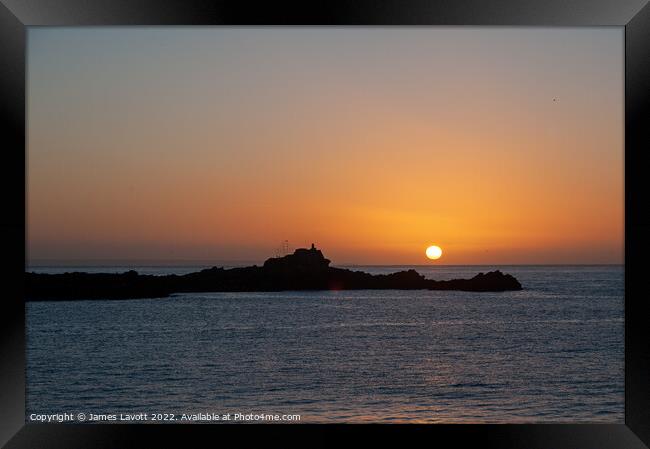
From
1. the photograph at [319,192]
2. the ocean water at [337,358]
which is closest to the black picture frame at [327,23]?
the ocean water at [337,358]

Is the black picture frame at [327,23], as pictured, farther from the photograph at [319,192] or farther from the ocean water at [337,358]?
the photograph at [319,192]

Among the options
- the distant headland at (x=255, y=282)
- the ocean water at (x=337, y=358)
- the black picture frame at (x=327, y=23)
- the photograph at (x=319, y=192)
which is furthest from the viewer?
the distant headland at (x=255, y=282)

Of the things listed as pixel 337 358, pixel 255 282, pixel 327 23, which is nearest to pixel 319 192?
pixel 255 282

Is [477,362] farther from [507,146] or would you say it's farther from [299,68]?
[299,68]

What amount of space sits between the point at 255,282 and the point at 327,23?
38588 millimetres

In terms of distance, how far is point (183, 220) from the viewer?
35938 mm

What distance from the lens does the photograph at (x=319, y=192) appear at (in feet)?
92.1

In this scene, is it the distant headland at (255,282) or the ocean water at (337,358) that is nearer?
the ocean water at (337,358)

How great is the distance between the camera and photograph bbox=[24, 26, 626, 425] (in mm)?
28078

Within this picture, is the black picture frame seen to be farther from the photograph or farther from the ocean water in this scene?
the photograph

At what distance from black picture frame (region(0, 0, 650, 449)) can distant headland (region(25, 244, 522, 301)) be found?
115 feet

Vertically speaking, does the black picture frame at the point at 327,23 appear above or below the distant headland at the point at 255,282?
above

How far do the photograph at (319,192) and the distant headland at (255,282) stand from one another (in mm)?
157

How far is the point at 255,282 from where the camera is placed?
135 feet
